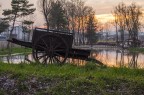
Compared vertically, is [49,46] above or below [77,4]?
below

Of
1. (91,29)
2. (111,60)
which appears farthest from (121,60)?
(91,29)

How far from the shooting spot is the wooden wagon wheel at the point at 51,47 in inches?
753

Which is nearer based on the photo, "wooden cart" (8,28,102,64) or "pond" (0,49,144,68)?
"pond" (0,49,144,68)

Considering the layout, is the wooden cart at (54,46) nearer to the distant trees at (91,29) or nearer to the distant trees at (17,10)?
the distant trees at (17,10)

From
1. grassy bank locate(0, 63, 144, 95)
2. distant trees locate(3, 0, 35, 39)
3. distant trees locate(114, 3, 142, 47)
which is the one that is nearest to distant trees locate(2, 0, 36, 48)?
distant trees locate(3, 0, 35, 39)

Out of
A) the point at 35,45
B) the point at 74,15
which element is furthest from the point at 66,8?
the point at 35,45

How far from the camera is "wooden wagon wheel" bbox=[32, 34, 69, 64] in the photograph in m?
19.1

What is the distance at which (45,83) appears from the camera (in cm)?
991

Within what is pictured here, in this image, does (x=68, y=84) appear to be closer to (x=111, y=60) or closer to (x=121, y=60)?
(x=111, y=60)

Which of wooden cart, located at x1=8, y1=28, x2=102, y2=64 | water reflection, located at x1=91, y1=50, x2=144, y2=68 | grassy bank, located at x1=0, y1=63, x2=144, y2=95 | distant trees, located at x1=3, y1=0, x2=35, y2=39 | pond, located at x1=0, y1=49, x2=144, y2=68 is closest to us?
grassy bank, located at x1=0, y1=63, x2=144, y2=95

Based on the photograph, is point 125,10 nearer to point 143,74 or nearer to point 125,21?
point 125,21

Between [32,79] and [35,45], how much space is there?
931cm

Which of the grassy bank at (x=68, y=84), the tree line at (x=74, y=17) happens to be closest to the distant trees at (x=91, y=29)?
the tree line at (x=74, y=17)

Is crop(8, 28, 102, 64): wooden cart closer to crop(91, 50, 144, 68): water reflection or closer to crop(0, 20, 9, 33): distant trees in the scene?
crop(91, 50, 144, 68): water reflection
